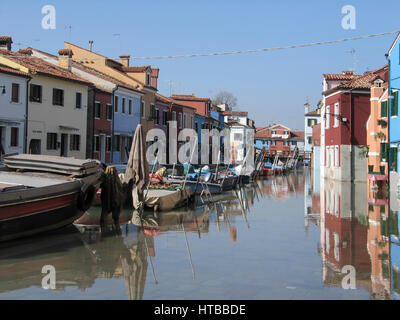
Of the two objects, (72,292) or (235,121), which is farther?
(235,121)

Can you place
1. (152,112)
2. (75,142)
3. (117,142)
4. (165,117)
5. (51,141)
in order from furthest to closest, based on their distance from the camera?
(165,117) < (152,112) < (117,142) < (75,142) < (51,141)

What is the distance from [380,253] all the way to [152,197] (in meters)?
8.96

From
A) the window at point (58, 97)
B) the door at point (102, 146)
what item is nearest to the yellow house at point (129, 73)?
the door at point (102, 146)

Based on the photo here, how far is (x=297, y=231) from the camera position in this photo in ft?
45.8

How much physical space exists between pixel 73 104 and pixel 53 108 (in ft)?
6.99

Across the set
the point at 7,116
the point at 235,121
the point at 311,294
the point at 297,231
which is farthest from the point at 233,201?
the point at 235,121

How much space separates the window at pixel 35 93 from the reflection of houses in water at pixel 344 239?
16446 millimetres

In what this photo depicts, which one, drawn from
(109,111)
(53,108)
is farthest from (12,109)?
(109,111)

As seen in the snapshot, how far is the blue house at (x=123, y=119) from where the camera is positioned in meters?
37.7

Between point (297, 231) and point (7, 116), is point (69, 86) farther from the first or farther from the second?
point (297, 231)

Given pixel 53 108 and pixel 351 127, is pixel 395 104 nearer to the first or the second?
pixel 351 127

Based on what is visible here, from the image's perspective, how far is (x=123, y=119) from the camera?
3922cm

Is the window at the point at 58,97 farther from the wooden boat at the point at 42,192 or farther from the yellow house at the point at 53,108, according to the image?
the wooden boat at the point at 42,192
